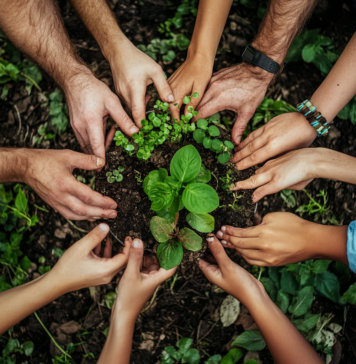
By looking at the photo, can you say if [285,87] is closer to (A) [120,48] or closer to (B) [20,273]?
(A) [120,48]

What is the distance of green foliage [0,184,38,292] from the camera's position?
2.17 metres

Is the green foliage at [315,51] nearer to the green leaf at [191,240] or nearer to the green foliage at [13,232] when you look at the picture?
the green leaf at [191,240]

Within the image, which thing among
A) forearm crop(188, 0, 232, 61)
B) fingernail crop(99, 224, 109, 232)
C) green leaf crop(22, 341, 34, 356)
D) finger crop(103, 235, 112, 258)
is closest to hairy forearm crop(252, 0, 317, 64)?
forearm crop(188, 0, 232, 61)

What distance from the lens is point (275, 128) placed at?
69.3 inches

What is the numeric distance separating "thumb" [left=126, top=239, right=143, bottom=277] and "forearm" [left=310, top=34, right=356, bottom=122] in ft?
4.55

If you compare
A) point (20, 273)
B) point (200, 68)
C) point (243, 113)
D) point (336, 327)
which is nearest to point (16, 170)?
point (20, 273)

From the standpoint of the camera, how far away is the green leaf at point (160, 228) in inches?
56.8

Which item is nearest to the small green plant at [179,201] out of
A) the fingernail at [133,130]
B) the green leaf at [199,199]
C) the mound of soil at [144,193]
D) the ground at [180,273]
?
the green leaf at [199,199]

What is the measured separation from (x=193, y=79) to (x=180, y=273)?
4.45 feet

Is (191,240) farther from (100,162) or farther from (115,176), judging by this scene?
(100,162)

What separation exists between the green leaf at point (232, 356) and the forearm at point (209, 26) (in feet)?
6.51

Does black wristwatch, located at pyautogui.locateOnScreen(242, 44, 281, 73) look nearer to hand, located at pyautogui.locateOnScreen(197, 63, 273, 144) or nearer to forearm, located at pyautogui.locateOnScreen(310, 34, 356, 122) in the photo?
hand, located at pyautogui.locateOnScreen(197, 63, 273, 144)

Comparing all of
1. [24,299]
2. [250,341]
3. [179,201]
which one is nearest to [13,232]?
[24,299]

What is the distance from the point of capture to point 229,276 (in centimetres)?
171
